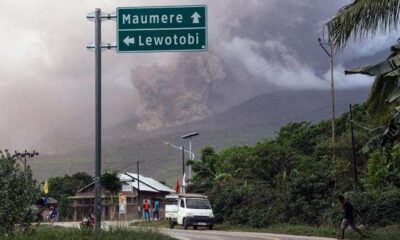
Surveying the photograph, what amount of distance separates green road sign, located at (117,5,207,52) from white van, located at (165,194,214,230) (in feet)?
69.2

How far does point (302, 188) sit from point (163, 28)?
20.3 metres

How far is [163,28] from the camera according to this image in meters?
16.0

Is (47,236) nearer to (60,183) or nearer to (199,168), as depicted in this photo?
(199,168)

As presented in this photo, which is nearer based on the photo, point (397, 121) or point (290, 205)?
point (397, 121)

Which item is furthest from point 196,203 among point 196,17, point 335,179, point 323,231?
point 196,17

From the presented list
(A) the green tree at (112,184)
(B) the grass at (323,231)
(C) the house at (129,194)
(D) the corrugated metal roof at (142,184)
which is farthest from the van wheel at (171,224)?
(D) the corrugated metal roof at (142,184)

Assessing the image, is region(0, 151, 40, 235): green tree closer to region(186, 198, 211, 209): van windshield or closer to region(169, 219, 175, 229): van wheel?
region(186, 198, 211, 209): van windshield

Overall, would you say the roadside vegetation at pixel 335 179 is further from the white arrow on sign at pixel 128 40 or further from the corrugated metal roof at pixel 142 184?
the corrugated metal roof at pixel 142 184

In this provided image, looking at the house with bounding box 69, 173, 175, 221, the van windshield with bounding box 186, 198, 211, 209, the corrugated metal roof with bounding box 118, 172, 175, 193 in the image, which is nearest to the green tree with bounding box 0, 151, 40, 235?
the van windshield with bounding box 186, 198, 211, 209

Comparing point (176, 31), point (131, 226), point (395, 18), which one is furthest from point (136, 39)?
point (395, 18)

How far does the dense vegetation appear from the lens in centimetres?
2914

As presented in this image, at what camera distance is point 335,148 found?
143 ft

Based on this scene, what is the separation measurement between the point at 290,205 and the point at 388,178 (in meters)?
5.28

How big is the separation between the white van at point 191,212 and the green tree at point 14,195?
68.9 feet
